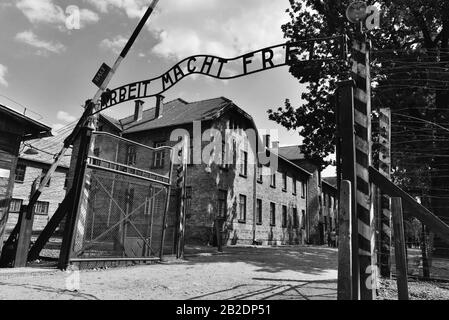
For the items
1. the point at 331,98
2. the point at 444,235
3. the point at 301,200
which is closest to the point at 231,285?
the point at 444,235

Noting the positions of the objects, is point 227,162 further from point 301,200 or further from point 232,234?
point 301,200

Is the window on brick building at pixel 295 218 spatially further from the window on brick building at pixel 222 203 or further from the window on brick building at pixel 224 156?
the window on brick building at pixel 224 156

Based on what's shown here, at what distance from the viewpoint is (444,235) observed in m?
4.37

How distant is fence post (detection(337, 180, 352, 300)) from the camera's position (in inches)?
147

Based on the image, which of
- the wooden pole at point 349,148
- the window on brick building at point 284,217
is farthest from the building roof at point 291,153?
the wooden pole at point 349,148

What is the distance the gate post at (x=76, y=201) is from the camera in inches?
300

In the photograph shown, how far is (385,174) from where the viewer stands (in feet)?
23.6

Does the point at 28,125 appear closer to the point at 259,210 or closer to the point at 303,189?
the point at 259,210

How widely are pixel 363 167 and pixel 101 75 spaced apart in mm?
6230

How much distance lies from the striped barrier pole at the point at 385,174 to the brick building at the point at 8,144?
312 inches

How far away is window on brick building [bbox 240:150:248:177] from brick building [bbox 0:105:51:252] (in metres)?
17.4

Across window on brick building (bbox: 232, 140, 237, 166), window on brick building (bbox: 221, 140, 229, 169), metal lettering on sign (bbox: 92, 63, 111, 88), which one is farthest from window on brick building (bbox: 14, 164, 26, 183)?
metal lettering on sign (bbox: 92, 63, 111, 88)

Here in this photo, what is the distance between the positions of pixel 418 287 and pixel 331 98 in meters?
12.6

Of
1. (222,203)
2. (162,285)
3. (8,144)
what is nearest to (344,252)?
(162,285)
